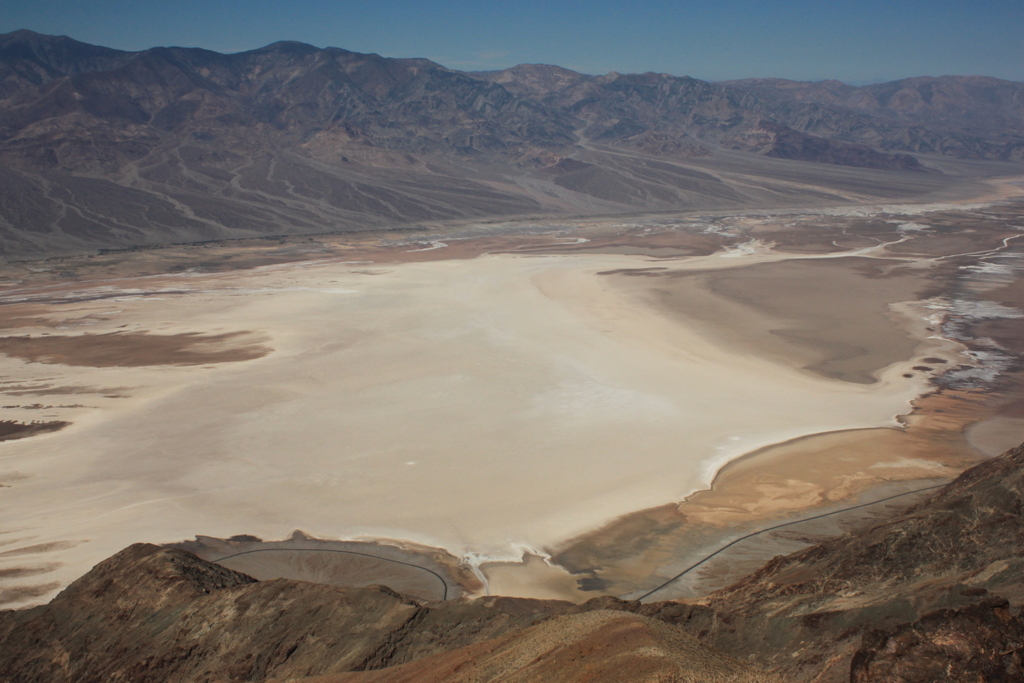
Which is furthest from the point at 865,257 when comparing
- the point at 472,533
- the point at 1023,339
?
the point at 472,533

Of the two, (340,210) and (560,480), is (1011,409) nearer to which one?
(560,480)

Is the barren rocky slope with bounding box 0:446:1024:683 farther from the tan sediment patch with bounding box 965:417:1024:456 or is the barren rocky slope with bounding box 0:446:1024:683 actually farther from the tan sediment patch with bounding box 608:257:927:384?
the tan sediment patch with bounding box 608:257:927:384

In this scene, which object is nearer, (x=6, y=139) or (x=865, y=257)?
(x=865, y=257)

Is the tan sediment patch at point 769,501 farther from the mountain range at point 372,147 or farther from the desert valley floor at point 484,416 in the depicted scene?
the mountain range at point 372,147

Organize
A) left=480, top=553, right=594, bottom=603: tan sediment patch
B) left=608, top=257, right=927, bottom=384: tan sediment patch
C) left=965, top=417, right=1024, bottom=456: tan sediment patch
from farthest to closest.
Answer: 1. left=608, top=257, right=927, bottom=384: tan sediment patch
2. left=965, top=417, right=1024, bottom=456: tan sediment patch
3. left=480, top=553, right=594, bottom=603: tan sediment patch

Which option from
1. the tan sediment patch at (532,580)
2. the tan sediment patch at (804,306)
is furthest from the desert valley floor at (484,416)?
the tan sediment patch at (804,306)

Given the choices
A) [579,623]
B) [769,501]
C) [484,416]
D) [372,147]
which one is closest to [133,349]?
[484,416]

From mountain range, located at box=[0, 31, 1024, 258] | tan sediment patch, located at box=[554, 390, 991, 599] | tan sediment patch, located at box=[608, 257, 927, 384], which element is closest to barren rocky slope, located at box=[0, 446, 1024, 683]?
tan sediment patch, located at box=[554, 390, 991, 599]
